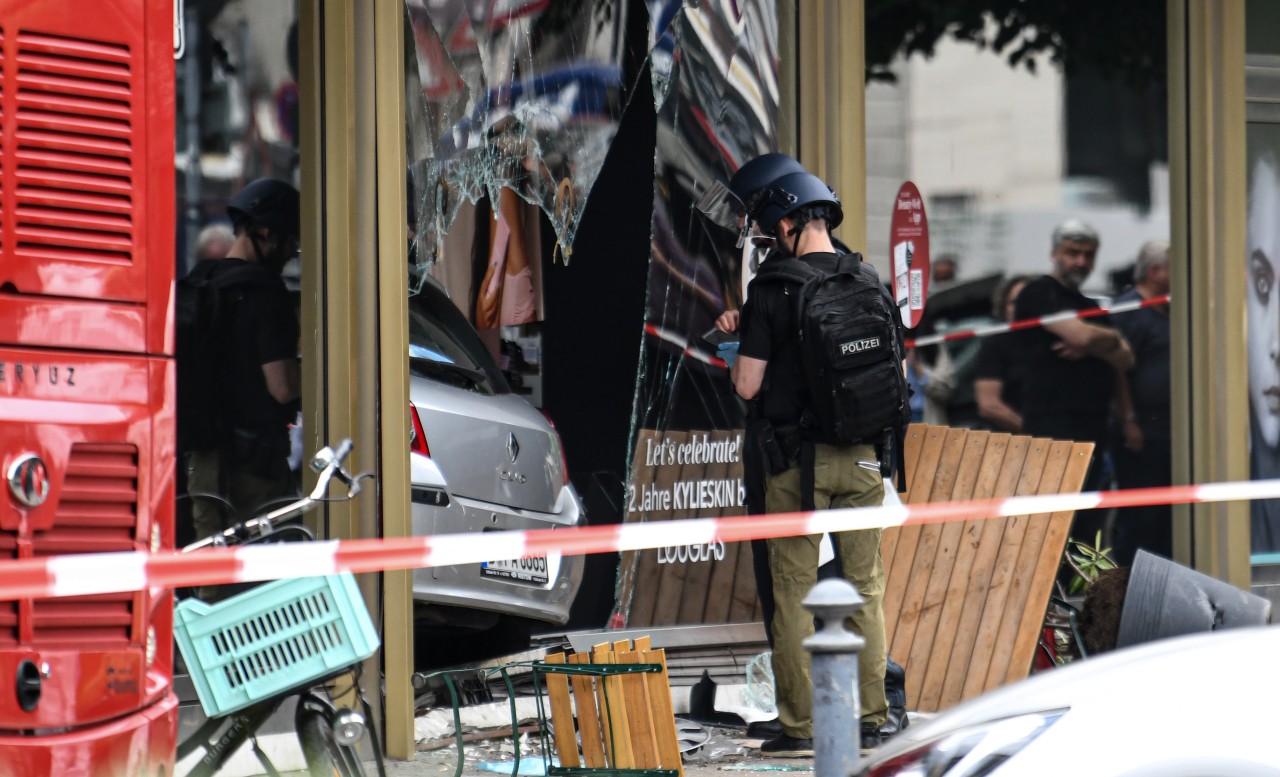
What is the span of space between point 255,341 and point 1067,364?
456 cm

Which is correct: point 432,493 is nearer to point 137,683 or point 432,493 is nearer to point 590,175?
point 590,175

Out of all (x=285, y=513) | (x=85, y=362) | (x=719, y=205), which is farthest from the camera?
(x=719, y=205)

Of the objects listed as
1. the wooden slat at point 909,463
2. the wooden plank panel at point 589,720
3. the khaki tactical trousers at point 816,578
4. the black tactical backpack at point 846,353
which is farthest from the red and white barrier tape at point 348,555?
the wooden slat at point 909,463

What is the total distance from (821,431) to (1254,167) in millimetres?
4396

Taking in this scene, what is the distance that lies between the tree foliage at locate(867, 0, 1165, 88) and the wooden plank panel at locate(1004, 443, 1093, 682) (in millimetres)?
2788

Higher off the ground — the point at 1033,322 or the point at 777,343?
the point at 1033,322

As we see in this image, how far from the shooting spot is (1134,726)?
333 centimetres

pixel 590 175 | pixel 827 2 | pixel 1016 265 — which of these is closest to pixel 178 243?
pixel 590 175


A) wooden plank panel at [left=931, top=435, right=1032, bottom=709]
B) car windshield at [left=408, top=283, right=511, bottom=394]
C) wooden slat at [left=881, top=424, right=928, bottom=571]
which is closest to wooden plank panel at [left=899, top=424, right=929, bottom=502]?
wooden slat at [left=881, top=424, right=928, bottom=571]

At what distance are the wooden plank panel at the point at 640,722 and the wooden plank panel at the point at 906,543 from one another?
208 centimetres

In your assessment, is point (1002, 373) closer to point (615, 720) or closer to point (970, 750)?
point (615, 720)

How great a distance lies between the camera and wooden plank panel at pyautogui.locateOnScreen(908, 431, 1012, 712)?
7.14 meters

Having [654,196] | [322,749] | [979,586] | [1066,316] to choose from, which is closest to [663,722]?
[322,749]

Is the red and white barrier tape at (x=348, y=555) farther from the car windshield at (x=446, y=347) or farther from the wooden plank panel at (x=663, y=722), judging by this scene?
the car windshield at (x=446, y=347)
